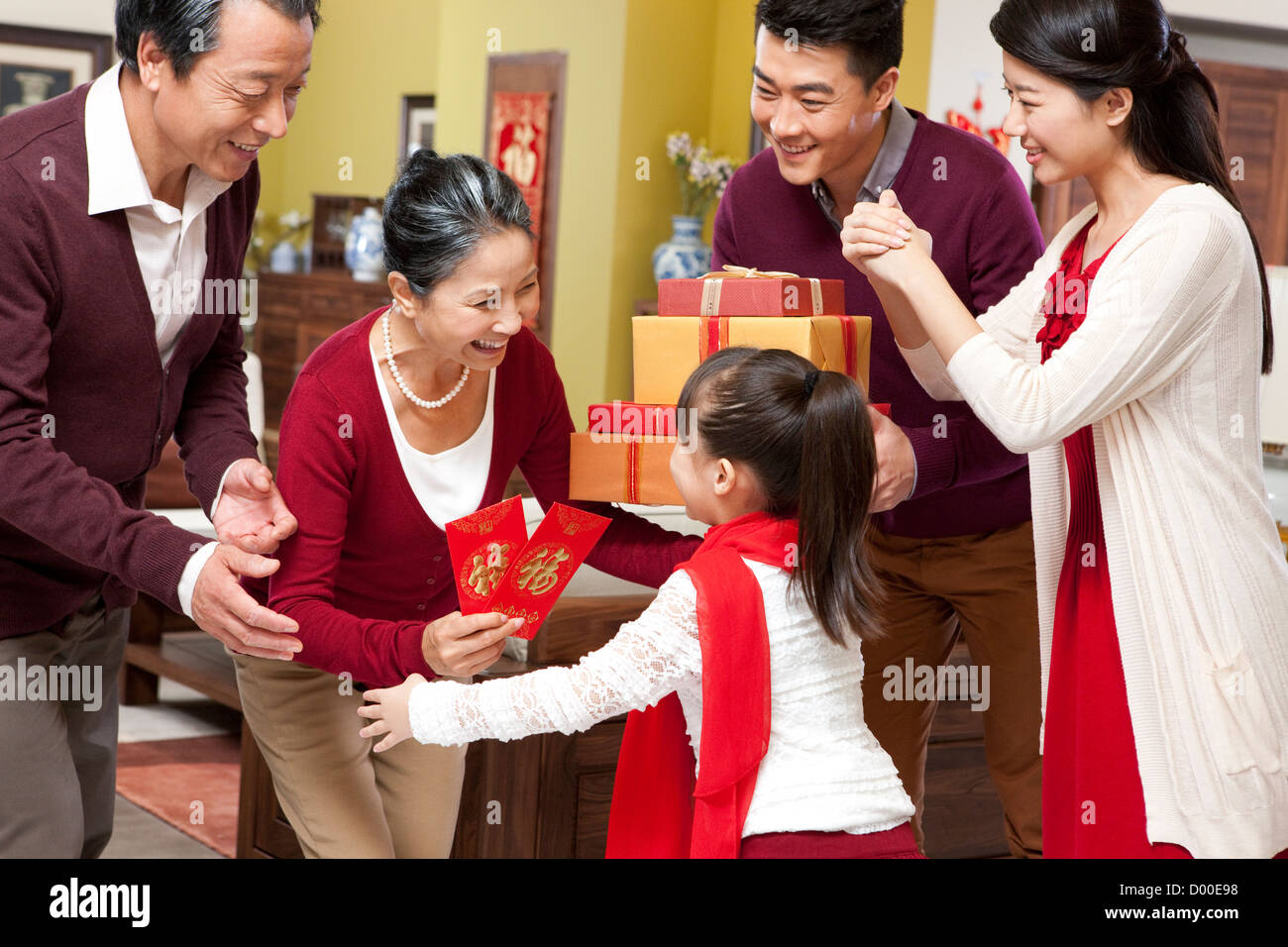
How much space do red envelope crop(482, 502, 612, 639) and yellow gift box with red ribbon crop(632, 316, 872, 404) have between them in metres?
0.19

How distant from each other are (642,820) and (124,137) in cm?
105

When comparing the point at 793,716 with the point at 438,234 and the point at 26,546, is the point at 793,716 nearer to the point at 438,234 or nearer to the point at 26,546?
the point at 438,234

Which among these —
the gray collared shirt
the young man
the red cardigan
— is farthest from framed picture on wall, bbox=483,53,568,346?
the red cardigan

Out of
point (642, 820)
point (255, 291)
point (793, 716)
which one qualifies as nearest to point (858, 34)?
point (793, 716)

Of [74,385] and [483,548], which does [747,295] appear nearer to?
[483,548]

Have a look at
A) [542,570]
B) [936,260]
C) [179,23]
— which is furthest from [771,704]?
[179,23]

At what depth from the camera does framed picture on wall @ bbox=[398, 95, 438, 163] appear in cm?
838

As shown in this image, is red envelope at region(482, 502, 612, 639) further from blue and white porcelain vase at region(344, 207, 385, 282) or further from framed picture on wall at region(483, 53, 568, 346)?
blue and white porcelain vase at region(344, 207, 385, 282)

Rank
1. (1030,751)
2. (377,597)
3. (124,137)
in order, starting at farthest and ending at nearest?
(1030,751) → (377,597) → (124,137)

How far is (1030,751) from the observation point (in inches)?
87.9

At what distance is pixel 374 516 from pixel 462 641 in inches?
10.8

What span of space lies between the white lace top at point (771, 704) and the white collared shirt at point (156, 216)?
394 mm

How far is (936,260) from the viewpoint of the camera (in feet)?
6.83

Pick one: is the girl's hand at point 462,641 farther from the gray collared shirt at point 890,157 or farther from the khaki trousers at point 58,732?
the gray collared shirt at point 890,157
